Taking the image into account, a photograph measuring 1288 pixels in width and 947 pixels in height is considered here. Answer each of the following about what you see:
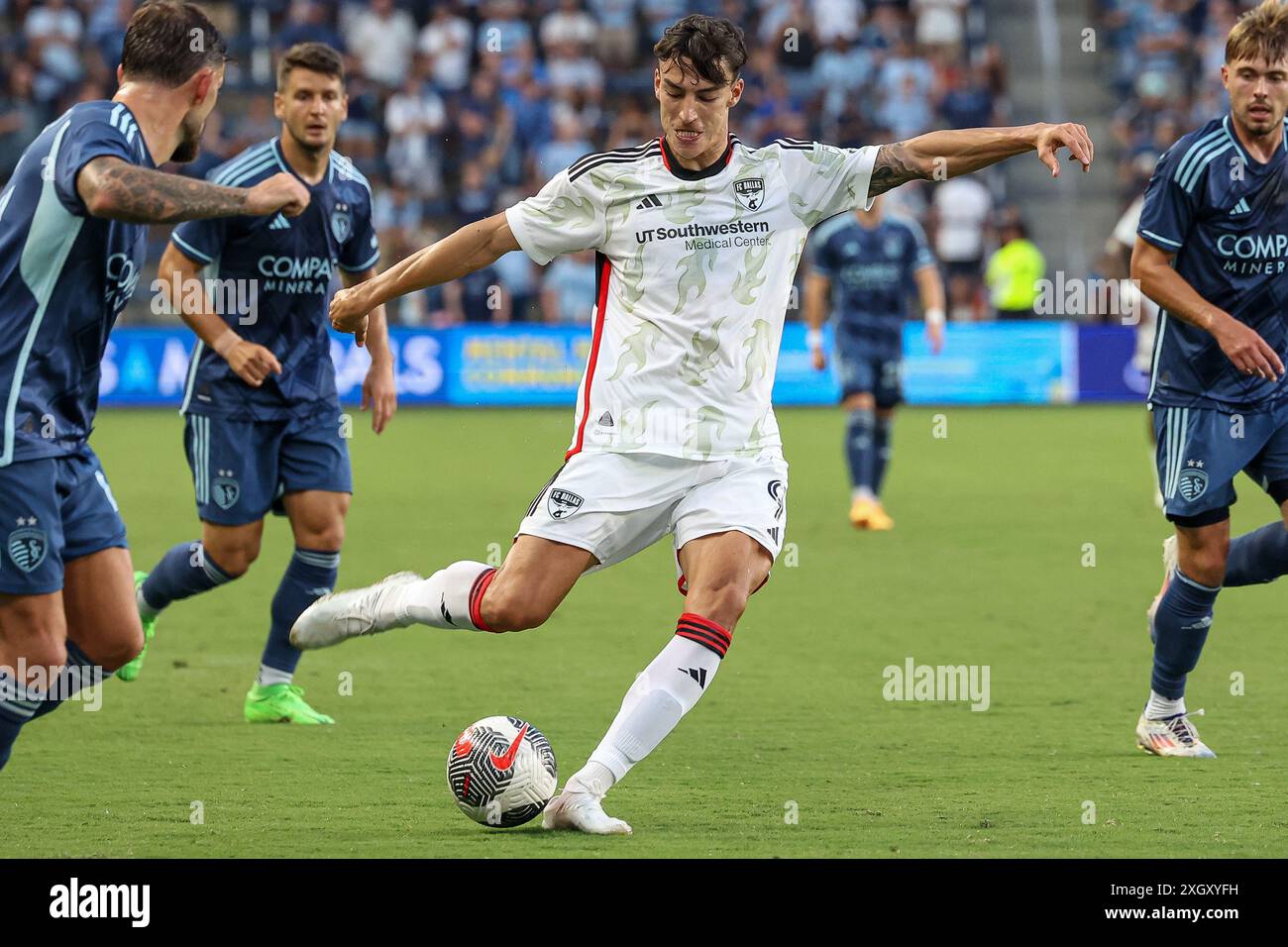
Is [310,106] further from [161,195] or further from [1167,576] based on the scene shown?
[1167,576]

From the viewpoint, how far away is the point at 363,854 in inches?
204

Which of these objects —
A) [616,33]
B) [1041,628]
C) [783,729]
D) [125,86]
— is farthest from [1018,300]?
[125,86]

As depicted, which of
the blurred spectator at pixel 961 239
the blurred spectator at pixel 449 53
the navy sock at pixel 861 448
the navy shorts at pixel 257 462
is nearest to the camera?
the navy shorts at pixel 257 462

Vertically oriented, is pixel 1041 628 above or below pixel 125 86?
below

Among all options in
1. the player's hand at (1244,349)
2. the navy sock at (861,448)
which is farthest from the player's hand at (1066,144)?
the navy sock at (861,448)

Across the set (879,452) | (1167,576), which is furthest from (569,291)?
(1167,576)

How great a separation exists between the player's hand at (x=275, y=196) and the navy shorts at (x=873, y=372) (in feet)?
30.3

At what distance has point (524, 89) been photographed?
84.8ft

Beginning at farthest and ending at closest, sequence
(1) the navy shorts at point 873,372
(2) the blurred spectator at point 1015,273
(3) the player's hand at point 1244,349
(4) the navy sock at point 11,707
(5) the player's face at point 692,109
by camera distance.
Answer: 1. (2) the blurred spectator at point 1015,273
2. (1) the navy shorts at point 873,372
3. (3) the player's hand at point 1244,349
4. (5) the player's face at point 692,109
5. (4) the navy sock at point 11,707

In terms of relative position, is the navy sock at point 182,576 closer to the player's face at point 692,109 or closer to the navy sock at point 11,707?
the navy sock at point 11,707

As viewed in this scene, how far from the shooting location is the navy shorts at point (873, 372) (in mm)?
13984

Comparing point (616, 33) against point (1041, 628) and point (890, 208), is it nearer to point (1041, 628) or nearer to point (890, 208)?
point (890, 208)

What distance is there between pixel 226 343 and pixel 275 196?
7.54ft
